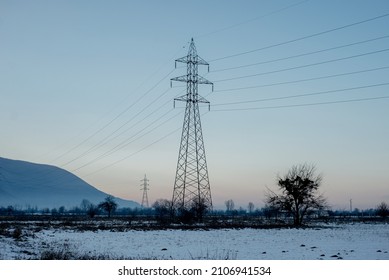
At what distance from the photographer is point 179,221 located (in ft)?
196

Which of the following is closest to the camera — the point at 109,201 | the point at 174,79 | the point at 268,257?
the point at 268,257

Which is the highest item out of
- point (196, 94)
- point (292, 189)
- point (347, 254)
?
point (196, 94)

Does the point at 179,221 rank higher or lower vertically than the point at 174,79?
lower

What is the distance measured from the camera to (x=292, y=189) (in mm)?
60625

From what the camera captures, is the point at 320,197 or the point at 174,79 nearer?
the point at 174,79

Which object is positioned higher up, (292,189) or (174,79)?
(174,79)

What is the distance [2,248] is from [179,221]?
129 ft
